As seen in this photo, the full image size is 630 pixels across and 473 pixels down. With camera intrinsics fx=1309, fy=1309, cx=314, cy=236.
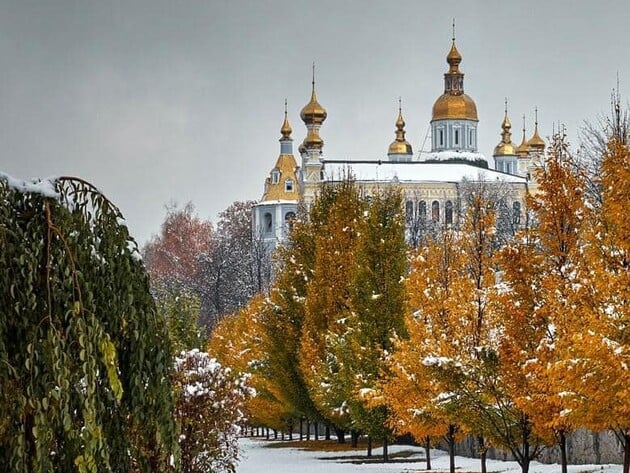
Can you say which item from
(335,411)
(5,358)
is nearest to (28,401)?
(5,358)

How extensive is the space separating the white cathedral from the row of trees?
70.9 m

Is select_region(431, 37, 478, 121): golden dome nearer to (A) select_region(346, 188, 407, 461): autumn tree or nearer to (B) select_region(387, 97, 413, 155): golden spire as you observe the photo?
(B) select_region(387, 97, 413, 155): golden spire

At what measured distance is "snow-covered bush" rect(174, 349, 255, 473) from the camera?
63.6 feet

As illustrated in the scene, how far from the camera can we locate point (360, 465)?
1174 inches

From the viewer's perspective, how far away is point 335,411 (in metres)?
31.2

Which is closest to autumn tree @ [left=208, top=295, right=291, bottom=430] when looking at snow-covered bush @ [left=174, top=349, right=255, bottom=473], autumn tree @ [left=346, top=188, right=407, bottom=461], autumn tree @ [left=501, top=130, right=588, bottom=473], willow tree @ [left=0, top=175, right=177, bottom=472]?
autumn tree @ [left=346, top=188, right=407, bottom=461]

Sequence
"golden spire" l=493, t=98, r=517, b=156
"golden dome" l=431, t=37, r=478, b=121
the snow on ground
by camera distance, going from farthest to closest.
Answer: "golden spire" l=493, t=98, r=517, b=156, "golden dome" l=431, t=37, r=478, b=121, the snow on ground

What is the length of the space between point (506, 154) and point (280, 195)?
2985cm

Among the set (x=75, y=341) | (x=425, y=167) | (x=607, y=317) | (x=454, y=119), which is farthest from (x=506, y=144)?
(x=75, y=341)

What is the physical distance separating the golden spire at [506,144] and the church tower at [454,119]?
6.15 meters

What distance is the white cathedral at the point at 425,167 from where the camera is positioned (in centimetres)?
11850

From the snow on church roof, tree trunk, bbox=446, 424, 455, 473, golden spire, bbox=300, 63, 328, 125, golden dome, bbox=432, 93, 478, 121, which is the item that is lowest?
tree trunk, bbox=446, 424, 455, 473

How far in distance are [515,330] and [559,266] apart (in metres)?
1.15

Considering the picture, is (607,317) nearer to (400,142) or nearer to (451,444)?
(451,444)
